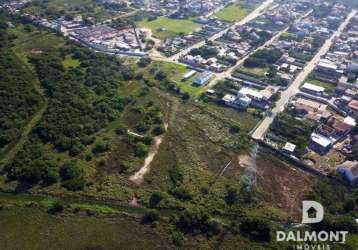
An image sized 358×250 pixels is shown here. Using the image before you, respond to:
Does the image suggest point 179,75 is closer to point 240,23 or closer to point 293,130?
point 293,130

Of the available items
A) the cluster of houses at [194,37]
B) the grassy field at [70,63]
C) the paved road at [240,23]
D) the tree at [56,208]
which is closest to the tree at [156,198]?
the tree at [56,208]

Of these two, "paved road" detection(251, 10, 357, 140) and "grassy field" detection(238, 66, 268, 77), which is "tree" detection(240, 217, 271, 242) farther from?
"grassy field" detection(238, 66, 268, 77)

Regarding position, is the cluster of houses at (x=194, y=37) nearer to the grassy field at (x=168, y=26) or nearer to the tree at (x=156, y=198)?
the grassy field at (x=168, y=26)

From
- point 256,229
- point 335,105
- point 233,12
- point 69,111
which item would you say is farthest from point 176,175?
point 233,12

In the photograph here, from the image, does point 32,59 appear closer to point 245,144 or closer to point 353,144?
point 245,144

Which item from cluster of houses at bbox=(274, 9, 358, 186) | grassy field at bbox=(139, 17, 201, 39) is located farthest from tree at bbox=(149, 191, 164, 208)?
grassy field at bbox=(139, 17, 201, 39)

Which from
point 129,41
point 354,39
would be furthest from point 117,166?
point 354,39

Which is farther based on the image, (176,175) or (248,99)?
(248,99)
